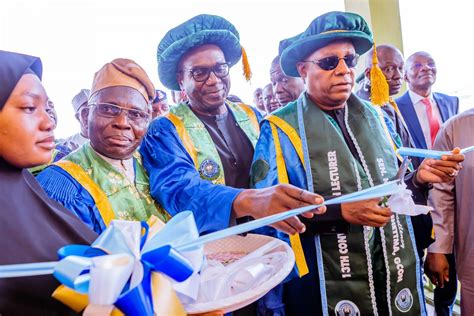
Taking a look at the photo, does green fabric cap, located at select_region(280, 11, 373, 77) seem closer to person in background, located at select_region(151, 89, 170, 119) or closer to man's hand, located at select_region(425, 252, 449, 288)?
man's hand, located at select_region(425, 252, 449, 288)

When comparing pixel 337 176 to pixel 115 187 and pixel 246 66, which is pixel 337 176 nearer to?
pixel 246 66

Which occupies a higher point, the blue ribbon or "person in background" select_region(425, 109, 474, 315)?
the blue ribbon

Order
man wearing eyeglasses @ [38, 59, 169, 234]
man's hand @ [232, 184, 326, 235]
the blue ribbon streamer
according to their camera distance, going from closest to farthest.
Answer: the blue ribbon streamer
man's hand @ [232, 184, 326, 235]
man wearing eyeglasses @ [38, 59, 169, 234]

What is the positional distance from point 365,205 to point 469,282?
90 centimetres

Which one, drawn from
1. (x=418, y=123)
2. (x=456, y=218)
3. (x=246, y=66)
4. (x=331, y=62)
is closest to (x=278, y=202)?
(x=331, y=62)

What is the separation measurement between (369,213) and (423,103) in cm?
238

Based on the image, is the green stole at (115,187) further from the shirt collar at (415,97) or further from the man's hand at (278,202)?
the shirt collar at (415,97)

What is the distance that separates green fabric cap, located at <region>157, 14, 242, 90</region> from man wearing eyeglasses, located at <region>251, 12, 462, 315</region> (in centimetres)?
27

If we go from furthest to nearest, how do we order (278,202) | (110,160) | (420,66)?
(420,66) → (110,160) → (278,202)

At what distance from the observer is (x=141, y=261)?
0.78 metres

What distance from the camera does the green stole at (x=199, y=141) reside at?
1641mm

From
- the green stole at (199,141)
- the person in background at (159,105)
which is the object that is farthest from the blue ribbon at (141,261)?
the person in background at (159,105)

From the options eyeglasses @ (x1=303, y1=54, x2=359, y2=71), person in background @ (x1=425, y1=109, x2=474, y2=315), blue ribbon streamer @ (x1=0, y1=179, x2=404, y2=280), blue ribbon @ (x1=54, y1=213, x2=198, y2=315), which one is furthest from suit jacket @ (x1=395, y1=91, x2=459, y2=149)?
blue ribbon @ (x1=54, y1=213, x2=198, y2=315)

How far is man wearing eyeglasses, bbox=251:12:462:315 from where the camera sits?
5.17 feet
